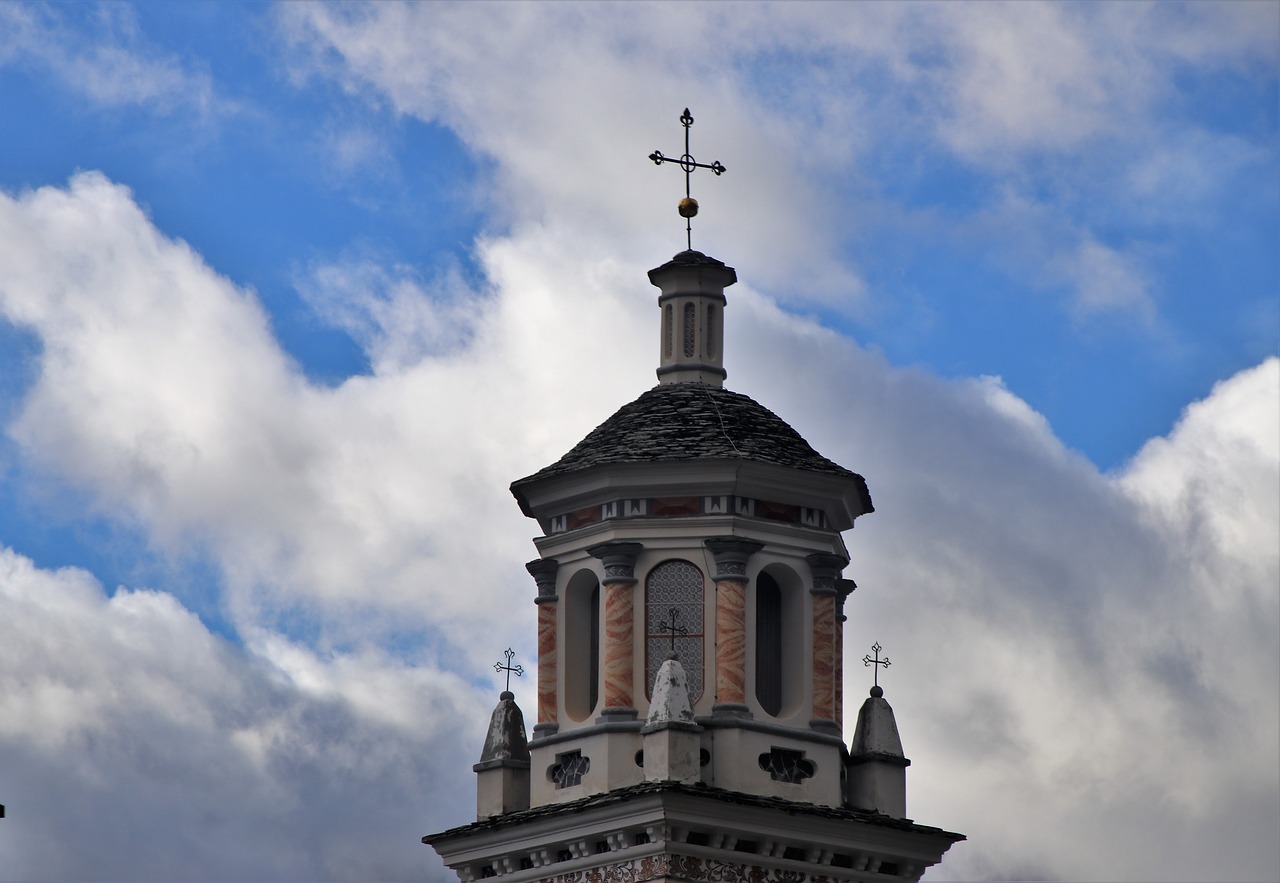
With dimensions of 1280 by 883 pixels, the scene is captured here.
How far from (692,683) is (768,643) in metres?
2.01

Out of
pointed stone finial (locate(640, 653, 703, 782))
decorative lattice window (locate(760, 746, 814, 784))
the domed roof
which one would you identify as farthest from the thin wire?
decorative lattice window (locate(760, 746, 814, 784))

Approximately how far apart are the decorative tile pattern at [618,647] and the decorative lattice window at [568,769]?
43.8 inches

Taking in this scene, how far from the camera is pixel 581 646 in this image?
64312mm

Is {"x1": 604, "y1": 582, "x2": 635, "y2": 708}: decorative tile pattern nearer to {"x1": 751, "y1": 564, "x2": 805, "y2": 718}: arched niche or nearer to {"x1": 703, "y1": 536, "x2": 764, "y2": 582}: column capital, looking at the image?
{"x1": 703, "y1": 536, "x2": 764, "y2": 582}: column capital

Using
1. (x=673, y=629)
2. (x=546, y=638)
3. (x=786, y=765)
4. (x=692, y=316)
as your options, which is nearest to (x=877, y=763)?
(x=786, y=765)

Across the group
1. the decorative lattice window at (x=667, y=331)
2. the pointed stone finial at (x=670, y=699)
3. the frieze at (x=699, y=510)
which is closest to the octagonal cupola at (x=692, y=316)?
the decorative lattice window at (x=667, y=331)

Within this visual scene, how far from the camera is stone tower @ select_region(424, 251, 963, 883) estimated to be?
6072 cm

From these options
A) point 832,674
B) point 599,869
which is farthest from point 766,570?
point 599,869

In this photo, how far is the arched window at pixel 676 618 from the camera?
62.6m

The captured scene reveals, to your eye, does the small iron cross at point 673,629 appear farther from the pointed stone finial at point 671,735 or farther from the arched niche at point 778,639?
the pointed stone finial at point 671,735

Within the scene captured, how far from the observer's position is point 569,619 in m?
64.3

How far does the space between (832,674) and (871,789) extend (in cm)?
220

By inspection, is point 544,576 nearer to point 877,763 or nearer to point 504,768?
point 504,768

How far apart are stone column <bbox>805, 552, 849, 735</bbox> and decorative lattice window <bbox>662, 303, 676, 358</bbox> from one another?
5.59 meters
